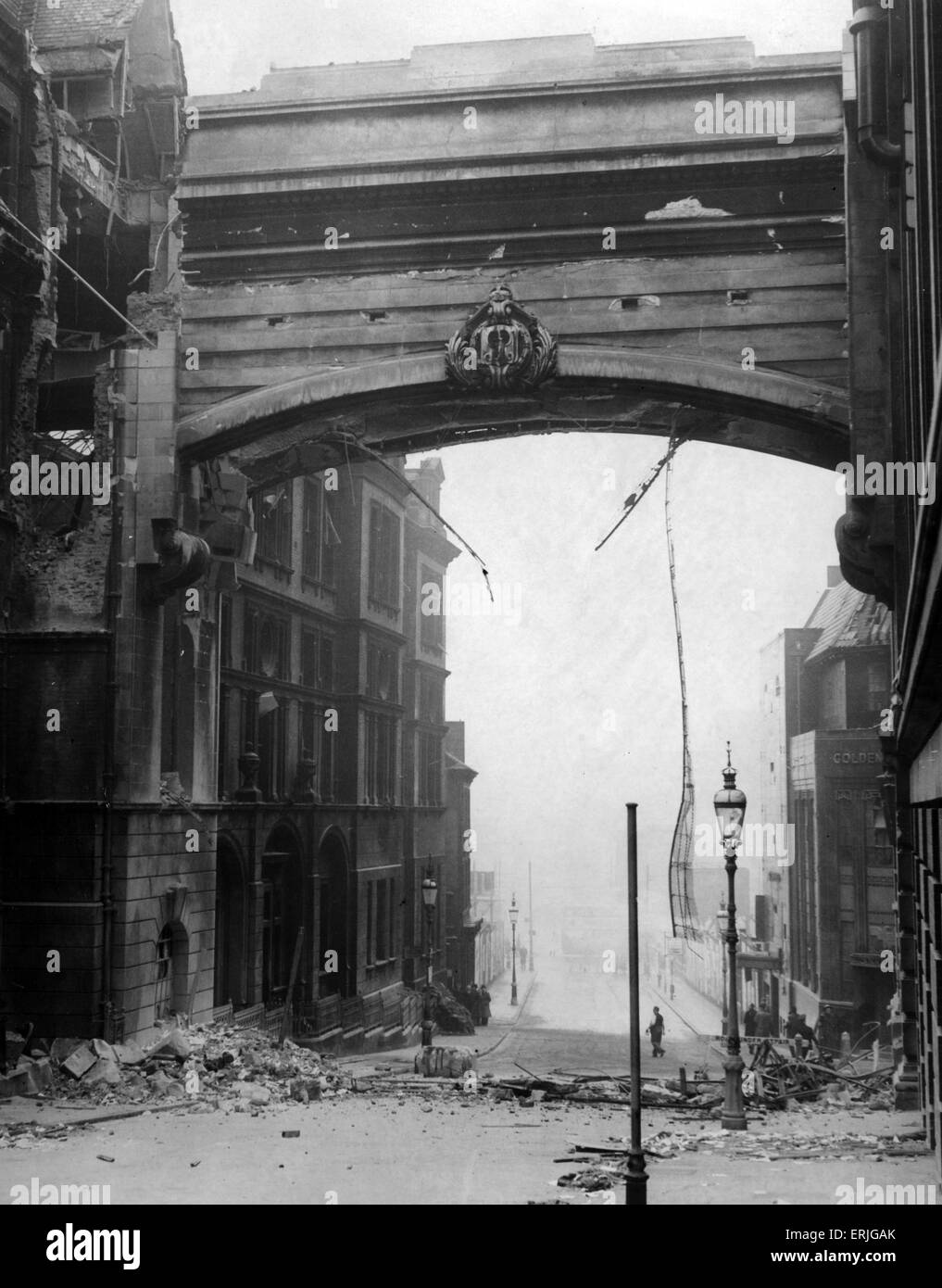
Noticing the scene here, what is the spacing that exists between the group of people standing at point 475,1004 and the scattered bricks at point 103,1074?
87.2ft

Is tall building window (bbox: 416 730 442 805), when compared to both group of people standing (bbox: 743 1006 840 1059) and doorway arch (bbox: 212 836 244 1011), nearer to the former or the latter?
group of people standing (bbox: 743 1006 840 1059)

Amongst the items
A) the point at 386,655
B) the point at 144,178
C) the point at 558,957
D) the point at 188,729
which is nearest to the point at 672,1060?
the point at 386,655

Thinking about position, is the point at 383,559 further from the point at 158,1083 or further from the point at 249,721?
the point at 158,1083

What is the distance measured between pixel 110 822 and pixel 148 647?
2.85 meters

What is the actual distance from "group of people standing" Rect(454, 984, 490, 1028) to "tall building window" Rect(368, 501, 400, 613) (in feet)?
45.5

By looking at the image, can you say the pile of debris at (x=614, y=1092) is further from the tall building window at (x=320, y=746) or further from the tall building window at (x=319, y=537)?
the tall building window at (x=319, y=537)

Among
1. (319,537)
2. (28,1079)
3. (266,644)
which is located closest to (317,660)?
(319,537)

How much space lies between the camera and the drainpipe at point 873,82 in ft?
57.1

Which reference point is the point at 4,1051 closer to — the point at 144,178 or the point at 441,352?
the point at 441,352

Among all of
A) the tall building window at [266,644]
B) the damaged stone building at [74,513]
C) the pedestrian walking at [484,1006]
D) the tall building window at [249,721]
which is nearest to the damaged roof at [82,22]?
the damaged stone building at [74,513]

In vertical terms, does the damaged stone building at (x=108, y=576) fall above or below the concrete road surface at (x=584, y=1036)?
above

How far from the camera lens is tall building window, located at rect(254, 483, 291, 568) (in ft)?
104

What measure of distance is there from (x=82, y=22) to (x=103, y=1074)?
17132 mm

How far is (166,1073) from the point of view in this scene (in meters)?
19.2
